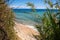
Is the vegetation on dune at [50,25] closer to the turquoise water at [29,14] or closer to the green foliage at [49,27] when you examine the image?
the green foliage at [49,27]

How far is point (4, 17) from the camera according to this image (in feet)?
15.9

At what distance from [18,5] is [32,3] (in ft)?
4.11

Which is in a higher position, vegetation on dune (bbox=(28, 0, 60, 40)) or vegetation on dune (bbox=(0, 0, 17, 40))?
vegetation on dune (bbox=(28, 0, 60, 40))

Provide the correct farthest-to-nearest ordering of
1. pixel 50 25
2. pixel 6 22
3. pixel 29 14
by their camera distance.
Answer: pixel 6 22 < pixel 29 14 < pixel 50 25

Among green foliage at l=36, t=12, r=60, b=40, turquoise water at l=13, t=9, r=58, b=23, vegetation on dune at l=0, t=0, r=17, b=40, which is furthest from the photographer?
vegetation on dune at l=0, t=0, r=17, b=40

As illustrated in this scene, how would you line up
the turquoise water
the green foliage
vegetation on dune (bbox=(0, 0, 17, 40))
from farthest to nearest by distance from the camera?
vegetation on dune (bbox=(0, 0, 17, 40)), the turquoise water, the green foliage

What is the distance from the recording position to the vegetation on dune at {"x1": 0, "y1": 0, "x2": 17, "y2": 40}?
4623 millimetres

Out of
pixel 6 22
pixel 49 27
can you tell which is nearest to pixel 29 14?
pixel 49 27

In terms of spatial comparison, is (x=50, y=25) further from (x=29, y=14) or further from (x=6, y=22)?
(x=6, y=22)

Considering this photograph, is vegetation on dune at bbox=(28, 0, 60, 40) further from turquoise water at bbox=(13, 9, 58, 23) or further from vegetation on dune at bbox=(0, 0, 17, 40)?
vegetation on dune at bbox=(0, 0, 17, 40)

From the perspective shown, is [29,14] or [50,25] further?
[29,14]

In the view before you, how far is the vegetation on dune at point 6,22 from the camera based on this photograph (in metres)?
4.62

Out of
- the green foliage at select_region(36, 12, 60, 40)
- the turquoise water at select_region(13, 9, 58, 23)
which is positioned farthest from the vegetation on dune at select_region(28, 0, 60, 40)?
the turquoise water at select_region(13, 9, 58, 23)

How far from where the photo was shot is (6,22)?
4879 millimetres
